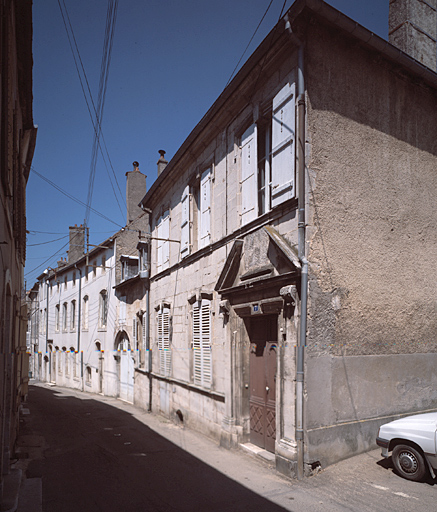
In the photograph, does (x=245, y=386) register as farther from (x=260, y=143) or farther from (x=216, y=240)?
(x=260, y=143)

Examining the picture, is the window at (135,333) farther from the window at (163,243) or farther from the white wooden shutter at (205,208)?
the white wooden shutter at (205,208)

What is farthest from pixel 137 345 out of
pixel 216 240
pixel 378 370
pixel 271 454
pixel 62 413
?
pixel 378 370

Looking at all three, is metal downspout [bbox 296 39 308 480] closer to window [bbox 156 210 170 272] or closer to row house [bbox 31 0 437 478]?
row house [bbox 31 0 437 478]

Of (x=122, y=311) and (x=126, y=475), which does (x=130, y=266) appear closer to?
(x=122, y=311)

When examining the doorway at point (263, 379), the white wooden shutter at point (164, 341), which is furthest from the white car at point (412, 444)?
the white wooden shutter at point (164, 341)

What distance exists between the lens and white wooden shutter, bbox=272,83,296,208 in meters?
7.36

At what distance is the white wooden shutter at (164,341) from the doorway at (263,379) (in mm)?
4787

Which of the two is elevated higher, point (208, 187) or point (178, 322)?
point (208, 187)

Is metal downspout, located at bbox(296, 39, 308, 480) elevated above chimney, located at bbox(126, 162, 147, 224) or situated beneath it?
situated beneath

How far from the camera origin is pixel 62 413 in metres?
14.5

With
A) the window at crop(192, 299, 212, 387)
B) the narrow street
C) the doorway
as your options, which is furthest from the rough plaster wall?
the window at crop(192, 299, 212, 387)

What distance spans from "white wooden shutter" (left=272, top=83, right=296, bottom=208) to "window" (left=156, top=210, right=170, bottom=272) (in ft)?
20.6

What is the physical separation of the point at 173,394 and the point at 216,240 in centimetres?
508

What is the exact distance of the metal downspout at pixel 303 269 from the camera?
6.57 metres
